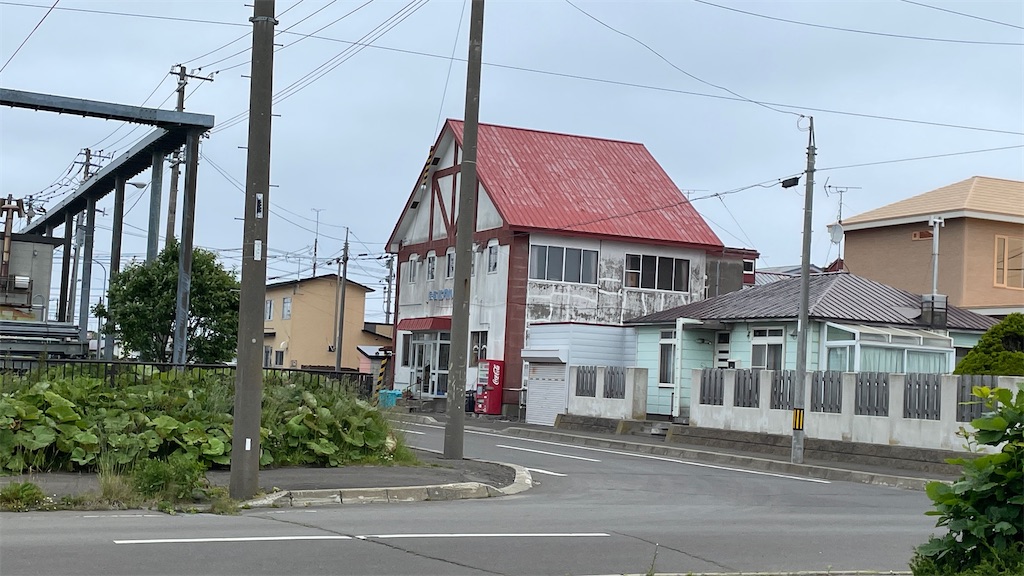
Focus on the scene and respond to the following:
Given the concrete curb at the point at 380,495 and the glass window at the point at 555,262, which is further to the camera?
the glass window at the point at 555,262

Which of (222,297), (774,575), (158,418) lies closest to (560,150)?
(222,297)

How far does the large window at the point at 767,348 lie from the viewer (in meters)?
32.1

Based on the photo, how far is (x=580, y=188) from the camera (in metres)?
45.5

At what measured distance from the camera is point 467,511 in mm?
13180

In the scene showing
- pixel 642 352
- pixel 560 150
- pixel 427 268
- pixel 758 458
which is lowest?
pixel 758 458

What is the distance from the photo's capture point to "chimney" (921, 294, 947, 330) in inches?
1278

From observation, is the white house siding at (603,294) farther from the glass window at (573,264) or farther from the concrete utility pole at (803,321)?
the concrete utility pole at (803,321)

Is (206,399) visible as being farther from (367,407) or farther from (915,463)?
(915,463)

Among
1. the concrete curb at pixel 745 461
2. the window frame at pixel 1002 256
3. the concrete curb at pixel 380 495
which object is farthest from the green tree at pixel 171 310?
the window frame at pixel 1002 256

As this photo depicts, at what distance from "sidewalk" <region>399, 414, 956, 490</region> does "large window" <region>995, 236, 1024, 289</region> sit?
59.2 ft

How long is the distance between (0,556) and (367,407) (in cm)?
904

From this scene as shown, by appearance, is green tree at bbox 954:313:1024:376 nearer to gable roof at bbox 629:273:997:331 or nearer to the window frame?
gable roof at bbox 629:273:997:331

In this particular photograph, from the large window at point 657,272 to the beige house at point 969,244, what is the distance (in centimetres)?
817

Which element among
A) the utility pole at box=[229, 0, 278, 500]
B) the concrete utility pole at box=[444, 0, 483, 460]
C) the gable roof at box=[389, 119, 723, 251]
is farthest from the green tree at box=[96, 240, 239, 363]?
the utility pole at box=[229, 0, 278, 500]
